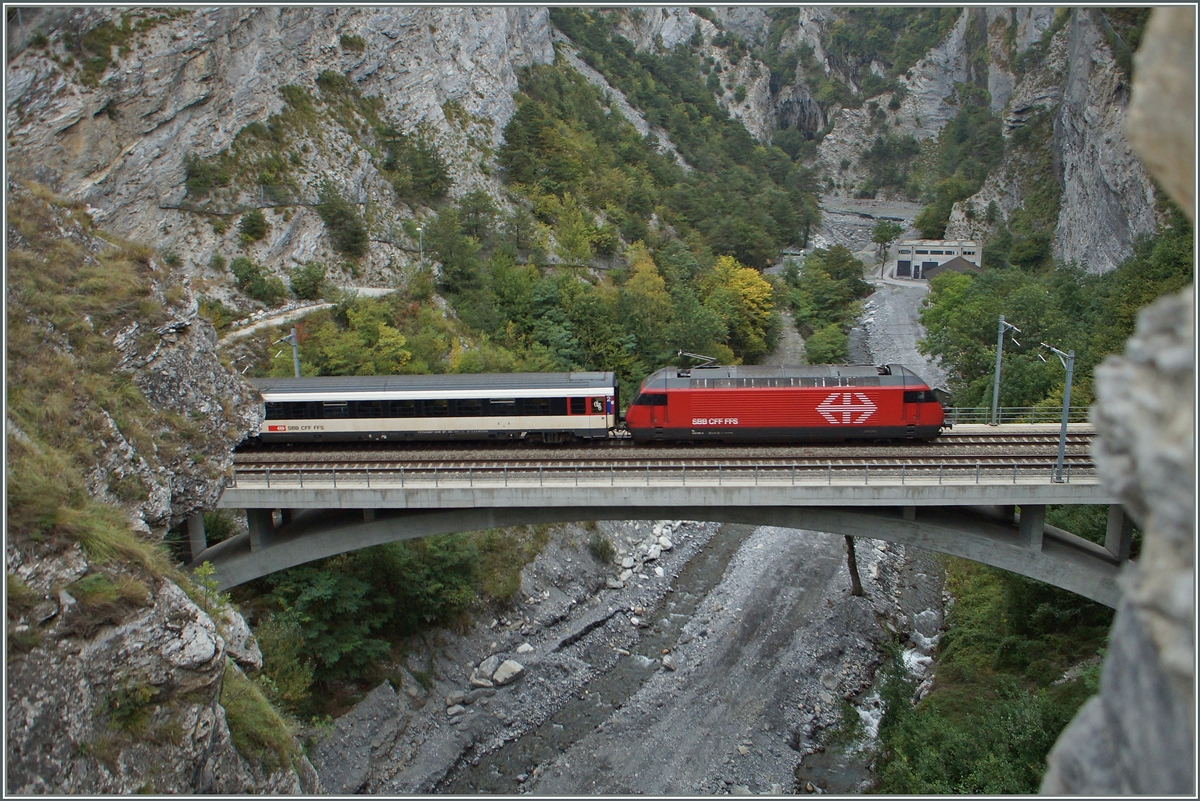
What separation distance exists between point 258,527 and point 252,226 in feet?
98.4

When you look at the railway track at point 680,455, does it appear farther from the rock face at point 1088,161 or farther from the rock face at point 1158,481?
the rock face at point 1088,161

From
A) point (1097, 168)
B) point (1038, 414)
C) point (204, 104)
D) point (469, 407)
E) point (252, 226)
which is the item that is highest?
point (204, 104)

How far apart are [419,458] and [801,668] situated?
1566 cm

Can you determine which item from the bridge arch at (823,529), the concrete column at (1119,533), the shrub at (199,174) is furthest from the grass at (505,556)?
the shrub at (199,174)

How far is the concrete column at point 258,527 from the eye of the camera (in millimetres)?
22281

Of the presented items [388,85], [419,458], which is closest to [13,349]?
[419,458]

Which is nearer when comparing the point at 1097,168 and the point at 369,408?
the point at 369,408

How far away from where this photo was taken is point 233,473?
69.6 ft

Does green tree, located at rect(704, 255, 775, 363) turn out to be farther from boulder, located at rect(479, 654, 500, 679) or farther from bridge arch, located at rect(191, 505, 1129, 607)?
bridge arch, located at rect(191, 505, 1129, 607)

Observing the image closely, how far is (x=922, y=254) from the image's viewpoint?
86.1m

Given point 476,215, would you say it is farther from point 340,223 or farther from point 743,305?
point 743,305

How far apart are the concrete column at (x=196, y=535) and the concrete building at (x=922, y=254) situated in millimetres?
79898

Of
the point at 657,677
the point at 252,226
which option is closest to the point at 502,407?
the point at 657,677

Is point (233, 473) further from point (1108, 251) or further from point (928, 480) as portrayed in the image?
point (1108, 251)
